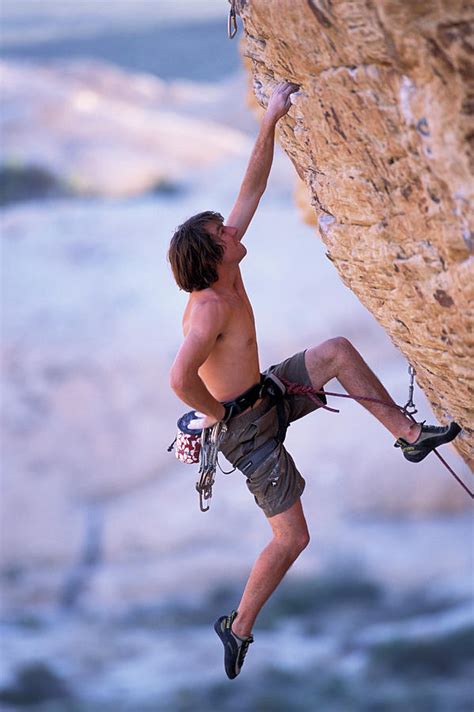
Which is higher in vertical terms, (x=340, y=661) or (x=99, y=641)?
(x=99, y=641)

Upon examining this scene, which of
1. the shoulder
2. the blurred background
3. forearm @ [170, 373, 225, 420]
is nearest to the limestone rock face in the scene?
the shoulder

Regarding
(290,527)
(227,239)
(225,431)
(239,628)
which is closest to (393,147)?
(227,239)

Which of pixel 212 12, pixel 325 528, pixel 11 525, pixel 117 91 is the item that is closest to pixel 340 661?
pixel 325 528

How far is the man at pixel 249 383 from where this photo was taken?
4051 millimetres

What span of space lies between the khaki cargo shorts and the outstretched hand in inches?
38.4

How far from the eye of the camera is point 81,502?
1661 centimetres

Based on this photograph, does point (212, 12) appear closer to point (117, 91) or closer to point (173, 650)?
point (117, 91)

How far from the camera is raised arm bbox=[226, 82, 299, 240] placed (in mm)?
3918

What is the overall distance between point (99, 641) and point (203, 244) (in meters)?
13.5

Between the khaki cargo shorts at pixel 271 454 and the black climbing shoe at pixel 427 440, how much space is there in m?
0.43

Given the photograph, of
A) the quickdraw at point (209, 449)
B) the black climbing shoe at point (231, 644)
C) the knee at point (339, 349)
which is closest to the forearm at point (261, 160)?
the knee at point (339, 349)

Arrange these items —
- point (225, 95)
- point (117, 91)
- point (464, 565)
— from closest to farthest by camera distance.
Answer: point (464, 565)
point (117, 91)
point (225, 95)

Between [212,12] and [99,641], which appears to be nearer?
[99,641]

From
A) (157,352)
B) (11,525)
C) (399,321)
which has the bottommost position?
(399,321)
